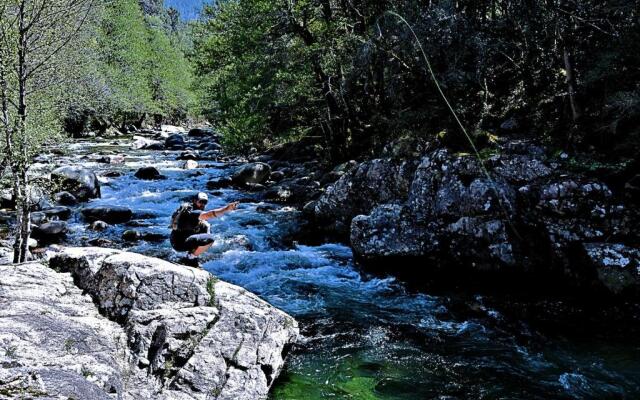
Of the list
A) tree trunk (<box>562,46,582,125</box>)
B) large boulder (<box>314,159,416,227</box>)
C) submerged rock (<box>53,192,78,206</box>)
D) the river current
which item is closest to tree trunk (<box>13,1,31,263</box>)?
the river current

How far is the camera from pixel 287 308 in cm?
868

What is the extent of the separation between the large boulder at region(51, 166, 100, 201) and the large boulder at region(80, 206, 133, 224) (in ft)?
8.61

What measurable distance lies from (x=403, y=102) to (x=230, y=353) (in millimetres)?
10511

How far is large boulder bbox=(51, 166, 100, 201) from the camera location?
1783cm

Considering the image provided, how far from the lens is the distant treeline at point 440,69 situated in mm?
8797

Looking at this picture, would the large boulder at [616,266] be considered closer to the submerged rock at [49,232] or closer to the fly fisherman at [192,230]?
the fly fisherman at [192,230]

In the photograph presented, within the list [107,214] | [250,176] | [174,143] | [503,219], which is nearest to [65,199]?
[107,214]

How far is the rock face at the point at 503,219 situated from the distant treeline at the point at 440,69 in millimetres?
1077

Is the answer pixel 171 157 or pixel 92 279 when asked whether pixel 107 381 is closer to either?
pixel 92 279

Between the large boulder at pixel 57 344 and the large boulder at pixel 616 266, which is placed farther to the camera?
the large boulder at pixel 616 266

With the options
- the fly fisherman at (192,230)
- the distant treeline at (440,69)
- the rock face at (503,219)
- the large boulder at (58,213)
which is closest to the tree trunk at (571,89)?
the distant treeline at (440,69)

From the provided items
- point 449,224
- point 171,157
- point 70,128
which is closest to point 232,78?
point 171,157

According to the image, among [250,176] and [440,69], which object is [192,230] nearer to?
[440,69]

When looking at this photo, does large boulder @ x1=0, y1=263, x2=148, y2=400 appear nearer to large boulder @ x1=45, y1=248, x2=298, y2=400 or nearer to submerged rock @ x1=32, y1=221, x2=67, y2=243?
large boulder @ x1=45, y1=248, x2=298, y2=400
